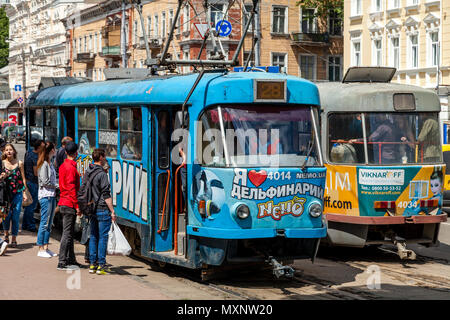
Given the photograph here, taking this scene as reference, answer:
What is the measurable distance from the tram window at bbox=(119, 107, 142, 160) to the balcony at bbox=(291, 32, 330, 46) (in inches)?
1928

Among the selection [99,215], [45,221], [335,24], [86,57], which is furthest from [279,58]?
[99,215]

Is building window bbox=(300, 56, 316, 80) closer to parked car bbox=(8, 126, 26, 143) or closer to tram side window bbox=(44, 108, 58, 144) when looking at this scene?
parked car bbox=(8, 126, 26, 143)

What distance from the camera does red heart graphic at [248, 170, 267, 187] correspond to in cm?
1141

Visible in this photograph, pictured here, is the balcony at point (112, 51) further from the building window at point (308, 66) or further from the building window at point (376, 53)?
the building window at point (376, 53)

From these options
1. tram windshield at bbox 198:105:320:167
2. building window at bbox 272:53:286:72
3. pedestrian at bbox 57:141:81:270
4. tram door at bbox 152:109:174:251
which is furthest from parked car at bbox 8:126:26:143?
tram windshield at bbox 198:105:320:167

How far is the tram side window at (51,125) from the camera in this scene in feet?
59.2

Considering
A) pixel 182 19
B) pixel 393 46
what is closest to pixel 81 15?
pixel 182 19

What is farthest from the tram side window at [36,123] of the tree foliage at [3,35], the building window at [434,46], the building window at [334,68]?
the tree foliage at [3,35]

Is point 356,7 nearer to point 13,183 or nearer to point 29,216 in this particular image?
point 29,216

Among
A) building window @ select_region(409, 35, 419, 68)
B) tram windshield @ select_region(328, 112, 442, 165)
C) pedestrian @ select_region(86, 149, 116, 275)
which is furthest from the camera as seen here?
building window @ select_region(409, 35, 419, 68)

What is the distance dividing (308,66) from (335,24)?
3.33 metres

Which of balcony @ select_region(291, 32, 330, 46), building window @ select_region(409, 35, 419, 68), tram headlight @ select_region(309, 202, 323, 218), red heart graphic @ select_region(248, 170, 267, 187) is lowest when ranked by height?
tram headlight @ select_region(309, 202, 323, 218)

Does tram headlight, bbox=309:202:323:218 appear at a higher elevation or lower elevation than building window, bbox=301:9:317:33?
lower

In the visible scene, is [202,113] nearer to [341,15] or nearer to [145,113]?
[145,113]
